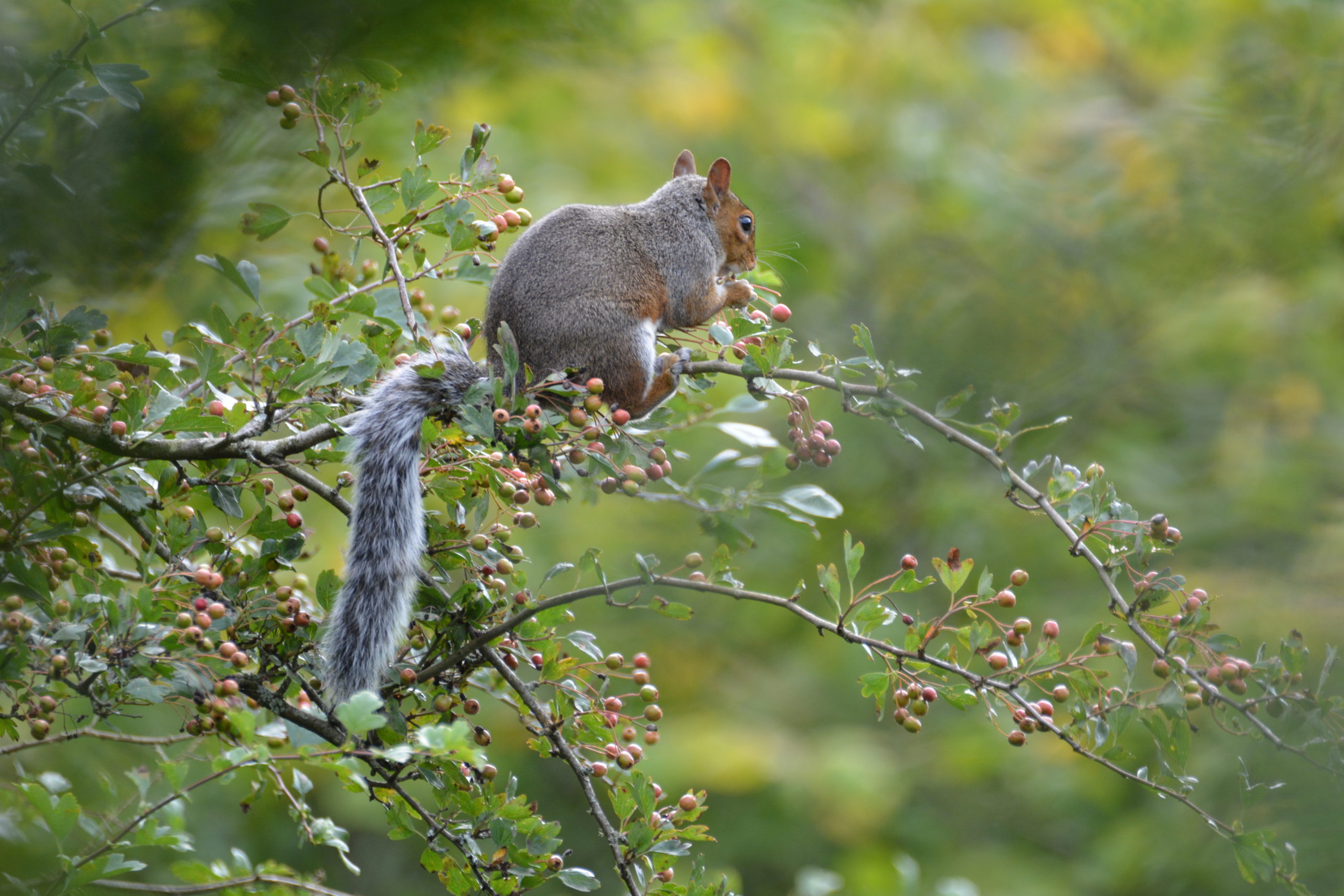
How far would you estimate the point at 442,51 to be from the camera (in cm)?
75

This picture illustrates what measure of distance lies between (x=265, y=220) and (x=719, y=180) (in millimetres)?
1108

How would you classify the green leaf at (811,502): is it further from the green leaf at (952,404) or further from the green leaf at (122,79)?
the green leaf at (122,79)

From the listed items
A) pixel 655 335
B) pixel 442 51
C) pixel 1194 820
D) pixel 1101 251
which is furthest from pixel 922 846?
pixel 442 51

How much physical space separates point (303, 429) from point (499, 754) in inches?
125

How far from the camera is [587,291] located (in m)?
1.71

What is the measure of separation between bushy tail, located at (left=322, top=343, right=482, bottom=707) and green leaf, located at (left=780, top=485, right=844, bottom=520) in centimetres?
42

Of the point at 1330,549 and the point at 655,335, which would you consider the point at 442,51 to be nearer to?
the point at 655,335

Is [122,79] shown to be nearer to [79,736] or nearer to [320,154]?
[320,154]

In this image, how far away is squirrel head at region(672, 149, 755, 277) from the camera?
2141 mm

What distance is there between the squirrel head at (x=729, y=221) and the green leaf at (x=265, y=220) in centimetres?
104

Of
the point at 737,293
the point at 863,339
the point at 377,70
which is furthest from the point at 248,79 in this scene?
the point at 737,293

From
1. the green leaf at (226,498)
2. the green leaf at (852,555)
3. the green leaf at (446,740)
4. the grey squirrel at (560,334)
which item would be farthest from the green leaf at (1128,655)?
the green leaf at (226,498)

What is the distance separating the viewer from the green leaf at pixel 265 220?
4.02 feet

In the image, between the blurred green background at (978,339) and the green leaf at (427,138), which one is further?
the blurred green background at (978,339)
